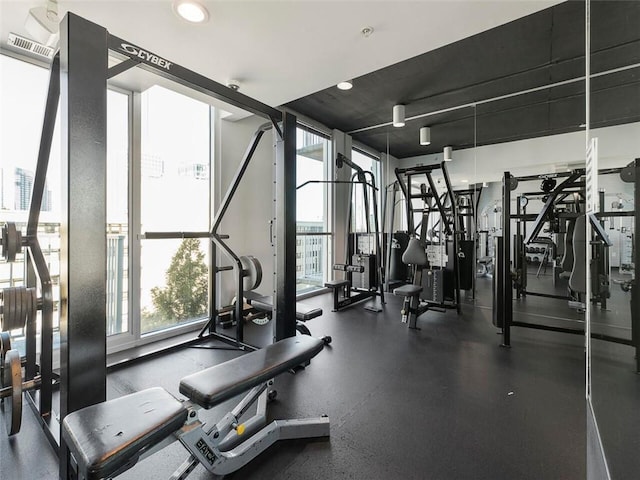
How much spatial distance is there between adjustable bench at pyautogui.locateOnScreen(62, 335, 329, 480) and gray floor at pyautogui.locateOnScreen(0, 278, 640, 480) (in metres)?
0.12

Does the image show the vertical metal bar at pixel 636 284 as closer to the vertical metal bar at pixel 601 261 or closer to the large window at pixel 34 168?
the vertical metal bar at pixel 601 261

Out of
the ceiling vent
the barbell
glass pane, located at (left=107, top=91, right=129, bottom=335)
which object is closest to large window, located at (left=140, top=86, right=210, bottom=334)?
glass pane, located at (left=107, top=91, right=129, bottom=335)

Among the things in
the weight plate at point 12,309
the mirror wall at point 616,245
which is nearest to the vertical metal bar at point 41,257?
the weight plate at point 12,309

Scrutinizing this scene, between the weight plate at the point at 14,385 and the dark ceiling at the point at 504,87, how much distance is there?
3538 millimetres

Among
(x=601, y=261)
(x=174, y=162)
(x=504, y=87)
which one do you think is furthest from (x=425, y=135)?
(x=174, y=162)

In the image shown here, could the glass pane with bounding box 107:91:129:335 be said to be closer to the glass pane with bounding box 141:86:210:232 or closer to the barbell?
the glass pane with bounding box 141:86:210:232

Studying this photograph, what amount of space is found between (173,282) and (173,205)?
3.05 feet

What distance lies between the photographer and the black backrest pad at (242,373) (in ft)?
4.19

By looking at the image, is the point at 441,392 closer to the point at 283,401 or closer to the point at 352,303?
the point at 283,401

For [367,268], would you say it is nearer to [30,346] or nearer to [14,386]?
[30,346]

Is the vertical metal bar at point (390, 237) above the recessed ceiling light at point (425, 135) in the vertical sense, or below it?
below

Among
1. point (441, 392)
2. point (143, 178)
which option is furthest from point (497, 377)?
point (143, 178)

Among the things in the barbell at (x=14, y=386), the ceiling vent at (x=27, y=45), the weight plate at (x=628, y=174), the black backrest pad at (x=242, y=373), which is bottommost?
the barbell at (x=14, y=386)

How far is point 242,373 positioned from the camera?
1434 millimetres
